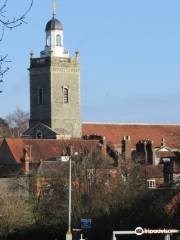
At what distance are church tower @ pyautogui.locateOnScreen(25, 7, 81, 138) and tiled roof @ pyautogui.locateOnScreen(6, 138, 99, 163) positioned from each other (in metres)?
16.9

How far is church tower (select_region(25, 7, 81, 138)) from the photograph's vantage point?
12212 centimetres

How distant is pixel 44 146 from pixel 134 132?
24541mm

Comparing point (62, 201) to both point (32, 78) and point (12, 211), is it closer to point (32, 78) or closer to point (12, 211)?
point (12, 211)

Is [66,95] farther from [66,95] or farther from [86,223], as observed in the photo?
[86,223]

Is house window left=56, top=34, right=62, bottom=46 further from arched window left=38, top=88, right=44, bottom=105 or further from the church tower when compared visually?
arched window left=38, top=88, right=44, bottom=105

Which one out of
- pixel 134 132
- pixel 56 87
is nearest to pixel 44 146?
pixel 56 87

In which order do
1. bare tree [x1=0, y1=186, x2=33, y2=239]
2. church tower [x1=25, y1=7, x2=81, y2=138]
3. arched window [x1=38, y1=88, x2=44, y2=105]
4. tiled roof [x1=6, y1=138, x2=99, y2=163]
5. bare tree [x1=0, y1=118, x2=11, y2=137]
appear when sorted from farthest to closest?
bare tree [x1=0, y1=118, x2=11, y2=137] → arched window [x1=38, y1=88, x2=44, y2=105] → church tower [x1=25, y1=7, x2=81, y2=138] → tiled roof [x1=6, y1=138, x2=99, y2=163] → bare tree [x1=0, y1=186, x2=33, y2=239]

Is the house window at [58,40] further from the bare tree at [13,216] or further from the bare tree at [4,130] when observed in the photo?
the bare tree at [13,216]

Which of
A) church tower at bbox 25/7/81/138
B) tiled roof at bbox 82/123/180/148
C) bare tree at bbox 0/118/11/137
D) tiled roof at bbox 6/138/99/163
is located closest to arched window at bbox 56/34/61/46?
church tower at bbox 25/7/81/138

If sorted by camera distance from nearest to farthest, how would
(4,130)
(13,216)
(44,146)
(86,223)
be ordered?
(86,223) < (13,216) < (44,146) < (4,130)

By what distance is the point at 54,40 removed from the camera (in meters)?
122

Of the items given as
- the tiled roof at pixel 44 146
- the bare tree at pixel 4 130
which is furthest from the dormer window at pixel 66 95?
the tiled roof at pixel 44 146

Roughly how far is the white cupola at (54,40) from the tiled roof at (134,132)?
8999 millimetres

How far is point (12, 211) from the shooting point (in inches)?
2694
